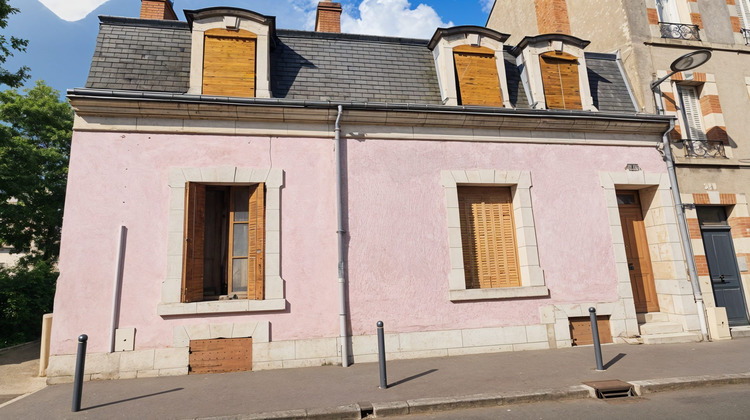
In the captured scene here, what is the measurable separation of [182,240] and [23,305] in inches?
273

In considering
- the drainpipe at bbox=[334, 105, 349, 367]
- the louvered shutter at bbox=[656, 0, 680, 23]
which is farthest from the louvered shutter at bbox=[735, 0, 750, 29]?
the drainpipe at bbox=[334, 105, 349, 367]

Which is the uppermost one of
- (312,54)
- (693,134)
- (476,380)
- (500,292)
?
(312,54)

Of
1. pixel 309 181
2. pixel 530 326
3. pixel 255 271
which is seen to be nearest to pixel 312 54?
pixel 309 181

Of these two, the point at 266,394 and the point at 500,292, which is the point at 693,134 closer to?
the point at 500,292

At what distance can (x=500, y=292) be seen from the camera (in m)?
6.93

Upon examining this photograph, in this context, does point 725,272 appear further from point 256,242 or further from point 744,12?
point 256,242

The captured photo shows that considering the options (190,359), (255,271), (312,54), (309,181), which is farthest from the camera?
(312,54)

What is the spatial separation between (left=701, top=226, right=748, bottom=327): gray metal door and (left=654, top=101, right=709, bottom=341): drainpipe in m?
0.82

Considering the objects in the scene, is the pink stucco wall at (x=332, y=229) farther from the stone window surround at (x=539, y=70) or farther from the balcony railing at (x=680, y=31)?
the balcony railing at (x=680, y=31)

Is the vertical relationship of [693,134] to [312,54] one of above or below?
below

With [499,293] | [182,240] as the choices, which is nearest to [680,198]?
[499,293]

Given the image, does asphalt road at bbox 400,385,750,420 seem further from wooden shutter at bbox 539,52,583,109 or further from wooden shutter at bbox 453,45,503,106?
wooden shutter at bbox 539,52,583,109

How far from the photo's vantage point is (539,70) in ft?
27.0

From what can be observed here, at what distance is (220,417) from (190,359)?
2278mm
